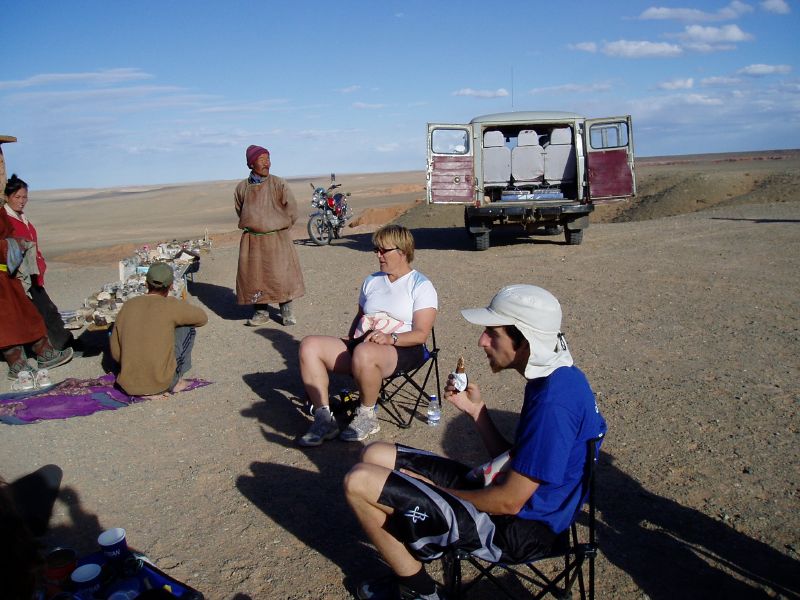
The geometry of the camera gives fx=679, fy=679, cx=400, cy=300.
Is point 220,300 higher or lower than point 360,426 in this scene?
higher

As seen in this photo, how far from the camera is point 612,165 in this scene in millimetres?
10531

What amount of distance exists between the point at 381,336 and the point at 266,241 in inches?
125

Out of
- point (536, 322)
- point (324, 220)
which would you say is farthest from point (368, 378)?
point (324, 220)

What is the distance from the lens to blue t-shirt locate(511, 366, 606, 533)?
2.18 meters

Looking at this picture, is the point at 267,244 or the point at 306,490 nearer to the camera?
the point at 306,490

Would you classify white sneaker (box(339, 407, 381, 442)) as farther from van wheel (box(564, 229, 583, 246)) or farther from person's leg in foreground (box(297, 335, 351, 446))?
van wheel (box(564, 229, 583, 246))

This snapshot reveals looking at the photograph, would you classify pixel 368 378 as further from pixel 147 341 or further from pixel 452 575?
pixel 147 341

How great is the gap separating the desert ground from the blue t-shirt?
657 mm

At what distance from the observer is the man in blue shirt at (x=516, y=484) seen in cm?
221

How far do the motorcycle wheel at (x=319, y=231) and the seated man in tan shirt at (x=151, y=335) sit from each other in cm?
894

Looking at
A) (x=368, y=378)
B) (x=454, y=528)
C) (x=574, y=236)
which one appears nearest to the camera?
(x=454, y=528)

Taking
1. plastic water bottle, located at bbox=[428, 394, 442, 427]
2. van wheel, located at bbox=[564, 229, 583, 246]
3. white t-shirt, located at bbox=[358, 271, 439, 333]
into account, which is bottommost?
plastic water bottle, located at bbox=[428, 394, 442, 427]

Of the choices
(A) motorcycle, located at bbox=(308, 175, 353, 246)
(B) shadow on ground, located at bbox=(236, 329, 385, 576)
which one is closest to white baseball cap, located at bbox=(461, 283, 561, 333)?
(B) shadow on ground, located at bbox=(236, 329, 385, 576)

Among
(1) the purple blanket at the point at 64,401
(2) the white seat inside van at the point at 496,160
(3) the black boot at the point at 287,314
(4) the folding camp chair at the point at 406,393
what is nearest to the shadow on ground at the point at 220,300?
(3) the black boot at the point at 287,314
